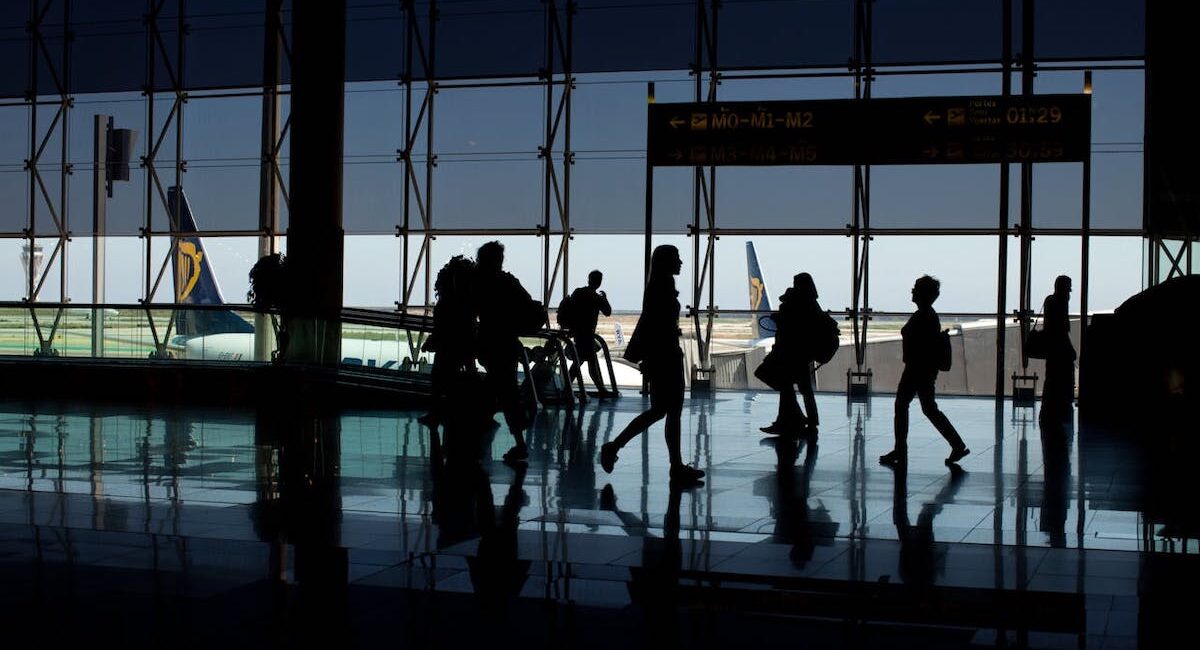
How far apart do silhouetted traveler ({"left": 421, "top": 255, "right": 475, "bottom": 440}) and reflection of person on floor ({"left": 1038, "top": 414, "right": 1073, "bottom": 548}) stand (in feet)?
10.9

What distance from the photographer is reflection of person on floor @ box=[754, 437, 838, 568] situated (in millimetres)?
4852

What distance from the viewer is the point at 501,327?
24.2 ft

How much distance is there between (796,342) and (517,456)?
2.66 m

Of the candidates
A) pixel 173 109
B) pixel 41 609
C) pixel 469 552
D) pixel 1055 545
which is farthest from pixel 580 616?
pixel 173 109

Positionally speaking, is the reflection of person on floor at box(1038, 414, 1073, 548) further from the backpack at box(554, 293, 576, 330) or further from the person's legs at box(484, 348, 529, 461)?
the backpack at box(554, 293, 576, 330)

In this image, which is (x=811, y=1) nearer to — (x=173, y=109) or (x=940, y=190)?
(x=940, y=190)

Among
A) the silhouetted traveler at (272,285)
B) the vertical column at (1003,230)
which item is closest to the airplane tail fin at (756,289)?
the vertical column at (1003,230)

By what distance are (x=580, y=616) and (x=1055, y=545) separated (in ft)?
6.51

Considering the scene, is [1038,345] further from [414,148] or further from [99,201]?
[99,201]

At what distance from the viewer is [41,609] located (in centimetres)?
369

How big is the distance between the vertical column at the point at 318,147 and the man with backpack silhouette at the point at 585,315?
2429mm

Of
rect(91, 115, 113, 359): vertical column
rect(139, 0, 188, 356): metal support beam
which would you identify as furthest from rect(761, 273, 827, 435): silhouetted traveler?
rect(91, 115, 113, 359): vertical column

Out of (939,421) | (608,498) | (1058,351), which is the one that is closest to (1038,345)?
(1058,351)

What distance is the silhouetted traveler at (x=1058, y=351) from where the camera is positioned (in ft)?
33.3
